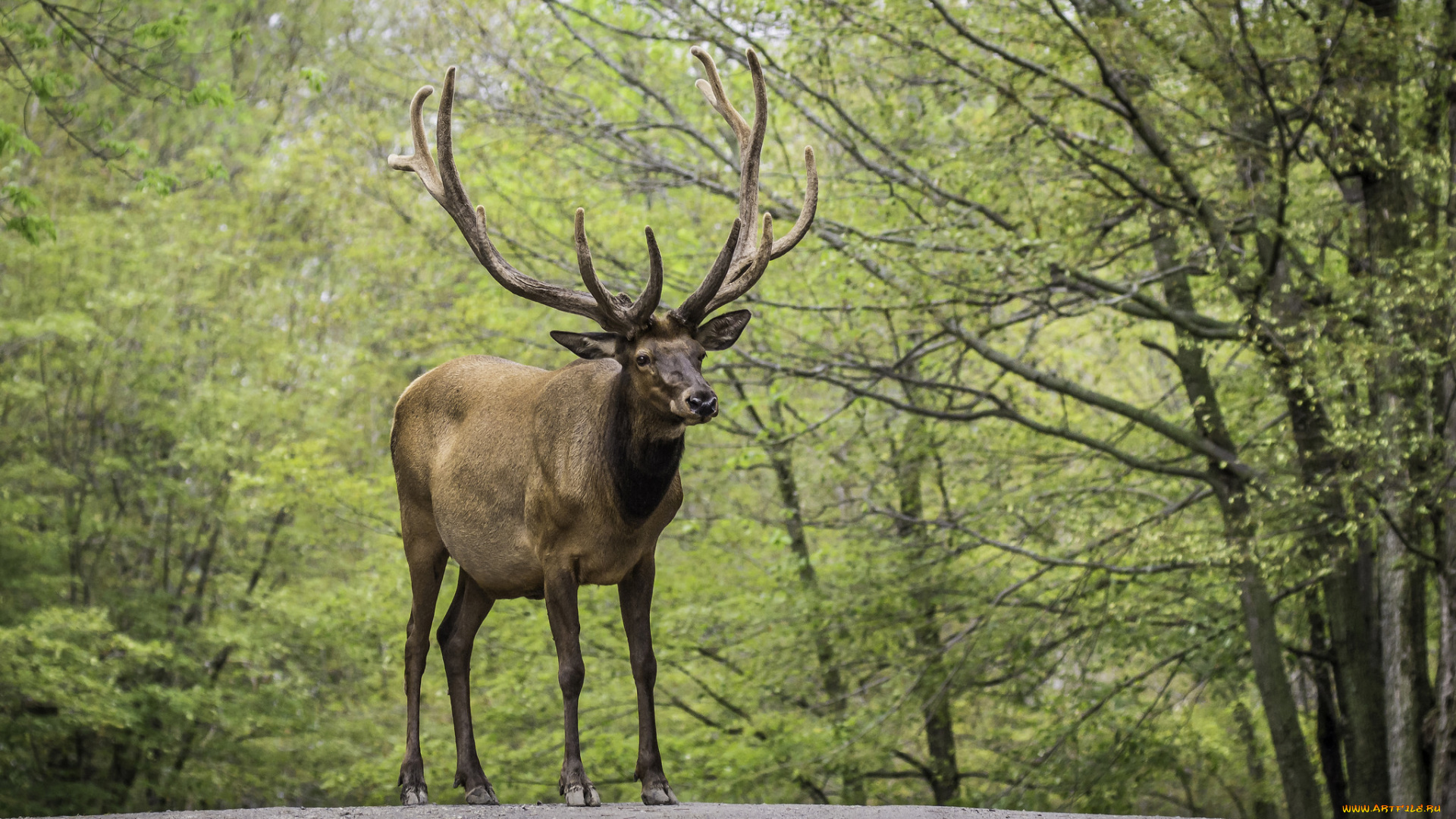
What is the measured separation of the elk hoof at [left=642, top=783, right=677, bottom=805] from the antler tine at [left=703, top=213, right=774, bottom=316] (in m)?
1.82

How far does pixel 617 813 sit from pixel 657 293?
184cm

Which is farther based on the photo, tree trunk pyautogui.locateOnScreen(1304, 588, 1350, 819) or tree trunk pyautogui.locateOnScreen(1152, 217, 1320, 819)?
tree trunk pyautogui.locateOnScreen(1304, 588, 1350, 819)

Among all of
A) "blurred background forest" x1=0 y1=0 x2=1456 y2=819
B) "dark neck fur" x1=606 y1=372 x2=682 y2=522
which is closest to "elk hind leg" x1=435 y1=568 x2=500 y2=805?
"dark neck fur" x1=606 y1=372 x2=682 y2=522

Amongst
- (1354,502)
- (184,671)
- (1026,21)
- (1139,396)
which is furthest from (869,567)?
(1139,396)

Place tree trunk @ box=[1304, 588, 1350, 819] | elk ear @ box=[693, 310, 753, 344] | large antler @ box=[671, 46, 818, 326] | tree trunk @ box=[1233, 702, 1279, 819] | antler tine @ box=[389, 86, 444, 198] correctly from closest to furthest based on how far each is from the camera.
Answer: elk ear @ box=[693, 310, 753, 344]
large antler @ box=[671, 46, 818, 326]
antler tine @ box=[389, 86, 444, 198]
tree trunk @ box=[1304, 588, 1350, 819]
tree trunk @ box=[1233, 702, 1279, 819]

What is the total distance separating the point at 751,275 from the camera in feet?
16.8

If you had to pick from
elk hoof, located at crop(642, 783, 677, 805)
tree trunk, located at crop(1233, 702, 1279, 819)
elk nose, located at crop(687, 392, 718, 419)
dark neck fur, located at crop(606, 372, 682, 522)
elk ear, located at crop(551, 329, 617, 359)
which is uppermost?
elk ear, located at crop(551, 329, 617, 359)

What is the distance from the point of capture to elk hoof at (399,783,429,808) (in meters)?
5.10

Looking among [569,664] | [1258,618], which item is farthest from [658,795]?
[1258,618]

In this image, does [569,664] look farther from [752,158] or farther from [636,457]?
[752,158]

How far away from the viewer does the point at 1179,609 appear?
12219 mm

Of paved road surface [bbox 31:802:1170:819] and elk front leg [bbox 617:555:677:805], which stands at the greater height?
elk front leg [bbox 617:555:677:805]

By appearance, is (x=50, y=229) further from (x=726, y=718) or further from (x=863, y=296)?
(x=726, y=718)

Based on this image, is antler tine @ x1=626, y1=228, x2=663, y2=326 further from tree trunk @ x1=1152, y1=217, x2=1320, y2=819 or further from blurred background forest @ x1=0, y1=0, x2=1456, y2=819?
tree trunk @ x1=1152, y1=217, x2=1320, y2=819
